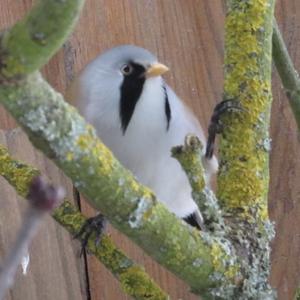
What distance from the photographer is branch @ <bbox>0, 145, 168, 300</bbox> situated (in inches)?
43.2

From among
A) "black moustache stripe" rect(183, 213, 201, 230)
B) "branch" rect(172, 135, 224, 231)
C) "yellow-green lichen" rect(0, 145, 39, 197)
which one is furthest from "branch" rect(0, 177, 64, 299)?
"black moustache stripe" rect(183, 213, 201, 230)

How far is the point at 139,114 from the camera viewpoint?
4.74 ft

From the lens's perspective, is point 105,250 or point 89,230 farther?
point 89,230

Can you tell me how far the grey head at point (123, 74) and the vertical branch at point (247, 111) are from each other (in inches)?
13.8

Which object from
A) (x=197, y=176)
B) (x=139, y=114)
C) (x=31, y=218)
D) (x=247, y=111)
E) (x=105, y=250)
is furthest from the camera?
(x=139, y=114)

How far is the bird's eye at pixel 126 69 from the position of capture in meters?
1.51

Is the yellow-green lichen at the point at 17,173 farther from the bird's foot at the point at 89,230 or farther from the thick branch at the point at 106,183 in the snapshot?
the thick branch at the point at 106,183

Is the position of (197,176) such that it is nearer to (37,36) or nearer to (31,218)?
(37,36)

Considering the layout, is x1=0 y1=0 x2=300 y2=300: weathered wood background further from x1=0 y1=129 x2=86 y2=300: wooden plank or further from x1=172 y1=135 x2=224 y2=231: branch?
x1=172 y1=135 x2=224 y2=231: branch

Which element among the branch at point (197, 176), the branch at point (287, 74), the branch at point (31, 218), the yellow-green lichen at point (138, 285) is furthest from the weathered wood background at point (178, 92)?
the branch at point (31, 218)

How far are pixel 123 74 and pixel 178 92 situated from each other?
0.12m

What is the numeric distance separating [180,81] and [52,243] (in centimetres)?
39

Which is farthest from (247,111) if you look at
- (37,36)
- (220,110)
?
(37,36)

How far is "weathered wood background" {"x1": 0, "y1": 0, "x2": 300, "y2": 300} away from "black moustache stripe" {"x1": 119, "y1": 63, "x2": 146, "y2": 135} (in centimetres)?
11
